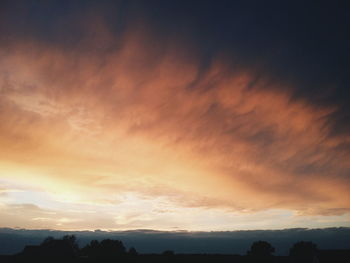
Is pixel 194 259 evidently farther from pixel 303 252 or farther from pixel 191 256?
pixel 303 252

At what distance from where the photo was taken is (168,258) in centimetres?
6188

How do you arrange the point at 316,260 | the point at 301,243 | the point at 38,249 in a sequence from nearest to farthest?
the point at 316,260 → the point at 301,243 → the point at 38,249

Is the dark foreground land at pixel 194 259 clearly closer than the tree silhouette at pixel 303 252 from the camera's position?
Yes

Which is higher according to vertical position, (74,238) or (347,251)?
(74,238)

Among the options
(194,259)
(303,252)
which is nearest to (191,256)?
(194,259)

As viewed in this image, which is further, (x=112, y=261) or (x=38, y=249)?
(x=38, y=249)

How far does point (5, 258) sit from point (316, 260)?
5803cm

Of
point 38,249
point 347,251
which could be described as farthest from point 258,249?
point 38,249

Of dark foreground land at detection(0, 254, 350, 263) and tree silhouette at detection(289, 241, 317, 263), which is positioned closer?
dark foreground land at detection(0, 254, 350, 263)

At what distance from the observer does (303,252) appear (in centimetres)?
5838

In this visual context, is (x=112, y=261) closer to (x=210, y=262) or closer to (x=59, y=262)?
(x=59, y=262)

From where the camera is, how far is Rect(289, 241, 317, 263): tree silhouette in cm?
5481

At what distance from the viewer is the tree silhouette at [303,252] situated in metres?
54.8

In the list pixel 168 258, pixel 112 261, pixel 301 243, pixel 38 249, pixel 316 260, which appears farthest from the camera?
pixel 38 249
